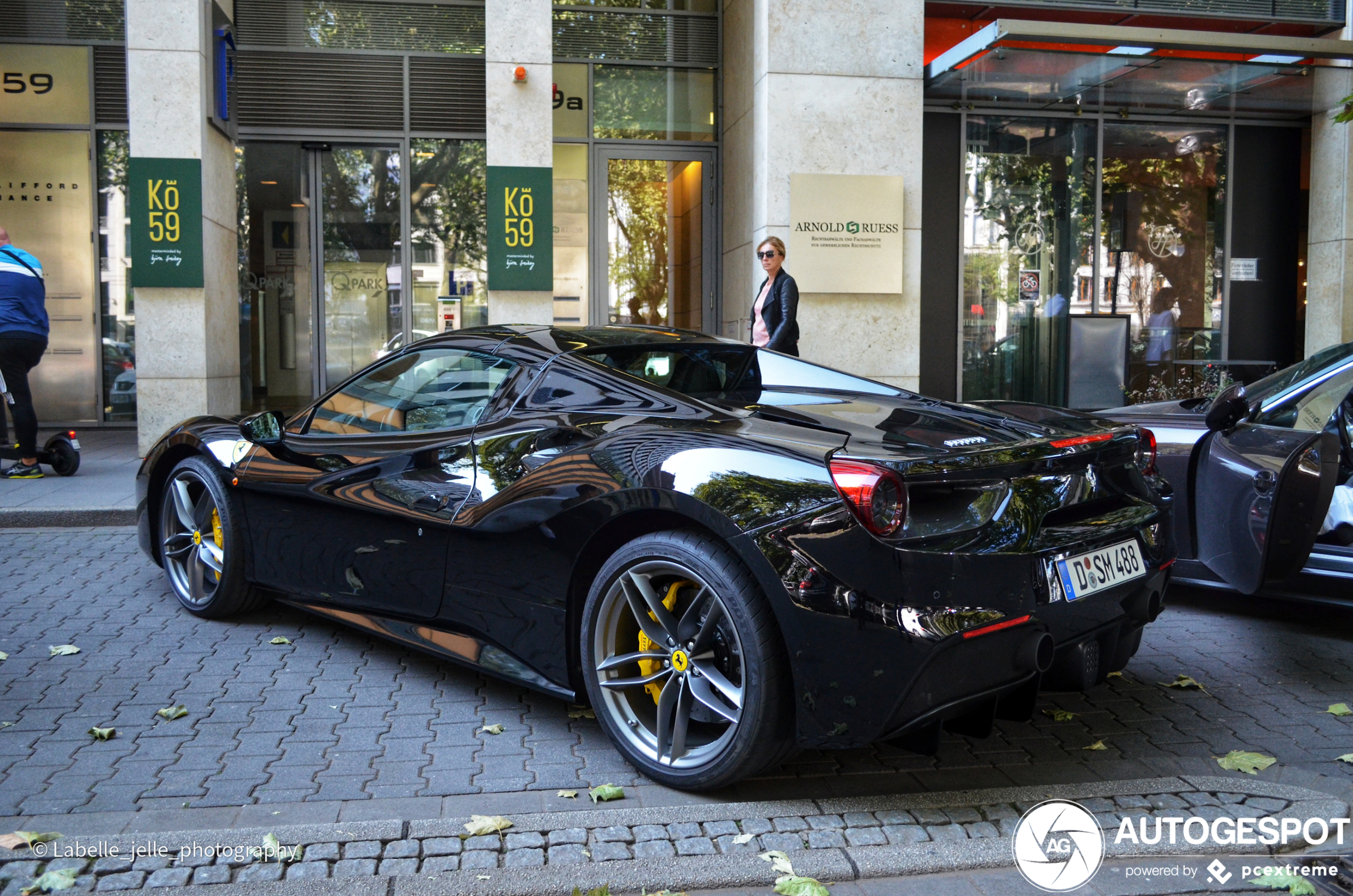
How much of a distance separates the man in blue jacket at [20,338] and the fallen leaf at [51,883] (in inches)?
298

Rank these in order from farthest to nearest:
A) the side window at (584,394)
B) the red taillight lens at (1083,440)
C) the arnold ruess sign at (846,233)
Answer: the arnold ruess sign at (846,233) → the side window at (584,394) → the red taillight lens at (1083,440)

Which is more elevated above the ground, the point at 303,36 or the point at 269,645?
the point at 303,36

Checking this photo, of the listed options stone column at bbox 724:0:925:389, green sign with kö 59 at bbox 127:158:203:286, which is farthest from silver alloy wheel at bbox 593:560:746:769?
green sign with kö 59 at bbox 127:158:203:286

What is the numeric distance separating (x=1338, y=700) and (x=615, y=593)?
9.01 ft

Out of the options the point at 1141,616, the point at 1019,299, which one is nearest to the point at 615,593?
the point at 1141,616

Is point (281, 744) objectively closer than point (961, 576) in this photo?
No

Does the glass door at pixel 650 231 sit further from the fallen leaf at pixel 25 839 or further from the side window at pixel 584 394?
the fallen leaf at pixel 25 839

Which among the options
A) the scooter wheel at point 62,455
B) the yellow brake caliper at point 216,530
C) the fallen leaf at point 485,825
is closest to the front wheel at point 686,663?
the fallen leaf at point 485,825

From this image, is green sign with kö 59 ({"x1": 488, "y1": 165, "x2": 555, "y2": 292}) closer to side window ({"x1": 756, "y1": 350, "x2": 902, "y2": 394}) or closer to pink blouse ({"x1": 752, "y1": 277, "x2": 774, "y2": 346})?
pink blouse ({"x1": 752, "y1": 277, "x2": 774, "y2": 346})

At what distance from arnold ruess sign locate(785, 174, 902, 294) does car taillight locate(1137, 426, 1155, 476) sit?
7.56 metres

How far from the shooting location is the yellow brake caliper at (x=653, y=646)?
3.23m

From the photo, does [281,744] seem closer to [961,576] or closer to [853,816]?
[853,816]

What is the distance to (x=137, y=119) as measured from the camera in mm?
10250

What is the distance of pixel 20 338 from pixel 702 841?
27.9 ft
